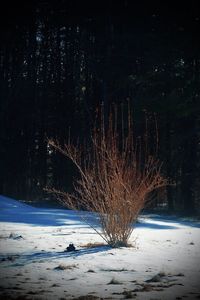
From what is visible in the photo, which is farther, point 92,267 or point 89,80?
point 89,80

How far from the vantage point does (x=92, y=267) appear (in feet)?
19.4

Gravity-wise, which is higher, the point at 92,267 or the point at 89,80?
the point at 89,80

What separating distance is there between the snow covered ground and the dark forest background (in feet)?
41.0

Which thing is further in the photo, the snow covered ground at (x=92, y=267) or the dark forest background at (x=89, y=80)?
the dark forest background at (x=89, y=80)

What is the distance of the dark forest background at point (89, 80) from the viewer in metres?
21.5

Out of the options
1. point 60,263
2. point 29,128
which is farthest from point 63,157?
point 60,263

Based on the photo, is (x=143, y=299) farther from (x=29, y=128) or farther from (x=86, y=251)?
(x=29, y=128)

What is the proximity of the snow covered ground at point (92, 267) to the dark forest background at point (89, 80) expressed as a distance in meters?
12.5

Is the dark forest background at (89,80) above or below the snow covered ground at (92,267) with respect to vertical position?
above

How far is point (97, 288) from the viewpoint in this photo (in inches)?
192

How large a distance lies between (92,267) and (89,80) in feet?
78.1

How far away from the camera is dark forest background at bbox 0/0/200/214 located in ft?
70.4

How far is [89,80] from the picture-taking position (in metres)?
28.9

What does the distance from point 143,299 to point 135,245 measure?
3547 millimetres
